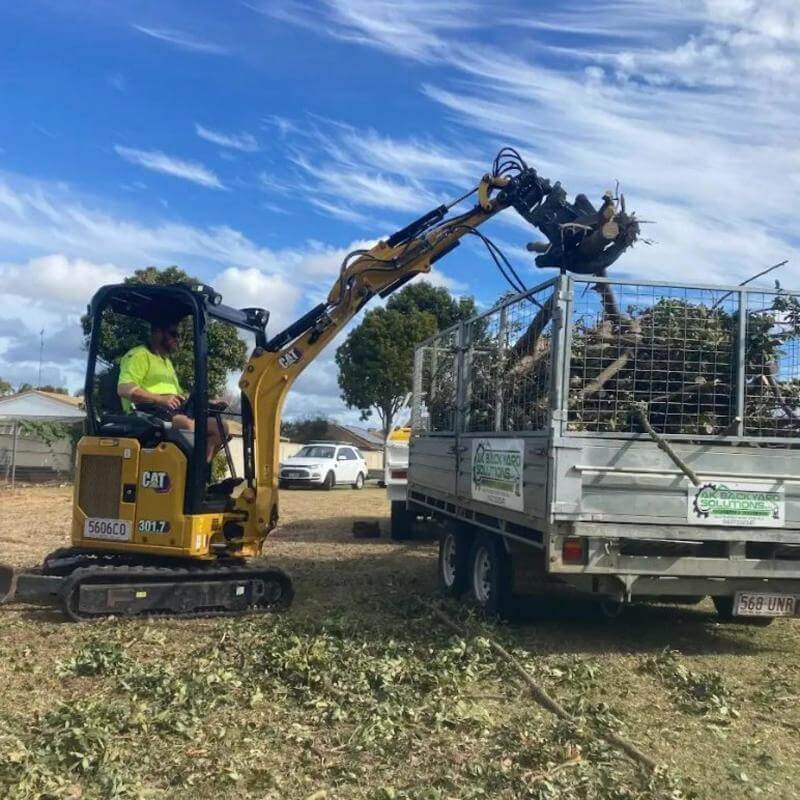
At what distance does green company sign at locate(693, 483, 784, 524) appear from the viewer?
6496 mm

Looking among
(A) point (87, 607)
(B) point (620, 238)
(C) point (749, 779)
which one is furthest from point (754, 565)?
(A) point (87, 607)

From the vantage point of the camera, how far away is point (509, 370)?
7.84 m

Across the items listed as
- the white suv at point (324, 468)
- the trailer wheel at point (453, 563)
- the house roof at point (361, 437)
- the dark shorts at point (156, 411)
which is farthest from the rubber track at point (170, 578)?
the house roof at point (361, 437)

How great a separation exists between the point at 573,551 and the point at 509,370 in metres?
1.99

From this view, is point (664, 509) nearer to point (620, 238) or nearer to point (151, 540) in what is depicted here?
point (620, 238)

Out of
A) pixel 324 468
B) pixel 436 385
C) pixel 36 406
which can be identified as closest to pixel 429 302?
pixel 324 468

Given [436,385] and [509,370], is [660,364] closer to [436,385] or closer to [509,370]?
[509,370]

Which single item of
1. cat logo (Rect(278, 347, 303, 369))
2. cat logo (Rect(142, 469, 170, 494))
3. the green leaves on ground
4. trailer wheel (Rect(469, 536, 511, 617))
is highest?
cat logo (Rect(278, 347, 303, 369))

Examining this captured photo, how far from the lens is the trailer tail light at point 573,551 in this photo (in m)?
6.39

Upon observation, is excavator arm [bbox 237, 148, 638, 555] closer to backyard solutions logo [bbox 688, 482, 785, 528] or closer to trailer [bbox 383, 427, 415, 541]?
backyard solutions logo [bbox 688, 482, 785, 528]

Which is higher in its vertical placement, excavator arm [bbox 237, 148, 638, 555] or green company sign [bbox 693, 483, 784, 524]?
excavator arm [bbox 237, 148, 638, 555]

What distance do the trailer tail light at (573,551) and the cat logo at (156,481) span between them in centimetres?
A: 352

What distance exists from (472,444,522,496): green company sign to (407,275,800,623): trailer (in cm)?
3


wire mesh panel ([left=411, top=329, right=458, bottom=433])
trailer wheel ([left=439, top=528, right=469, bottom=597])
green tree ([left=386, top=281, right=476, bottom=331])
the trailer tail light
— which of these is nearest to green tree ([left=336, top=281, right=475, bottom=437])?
green tree ([left=386, top=281, right=476, bottom=331])
